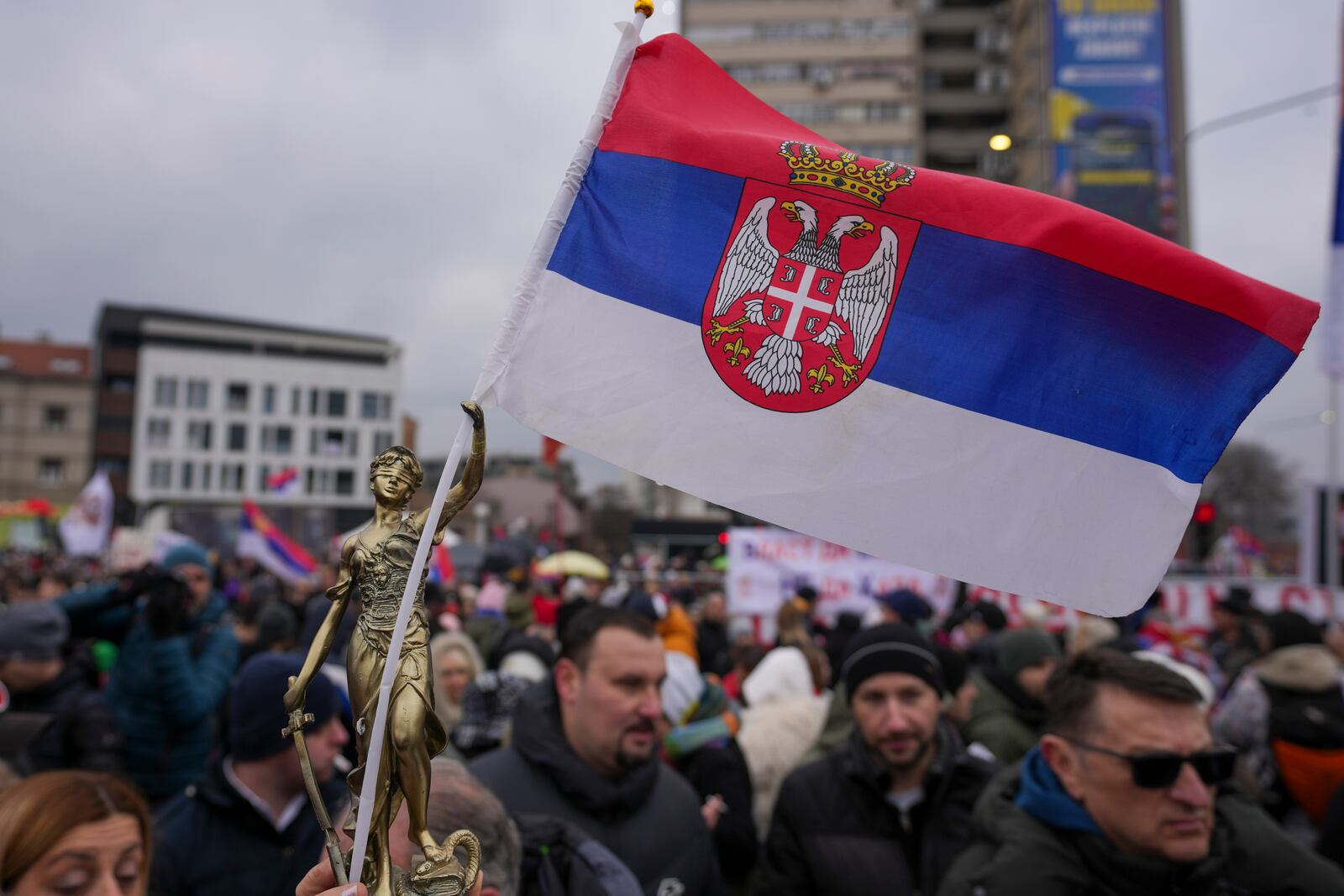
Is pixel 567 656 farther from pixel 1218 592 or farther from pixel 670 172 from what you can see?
pixel 1218 592

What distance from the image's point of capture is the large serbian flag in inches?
77.5

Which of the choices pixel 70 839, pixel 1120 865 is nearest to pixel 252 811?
pixel 70 839

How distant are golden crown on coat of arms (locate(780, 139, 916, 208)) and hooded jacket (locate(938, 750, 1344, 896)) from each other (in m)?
1.67

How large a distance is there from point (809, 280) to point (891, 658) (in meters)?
1.96

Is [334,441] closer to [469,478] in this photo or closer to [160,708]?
[160,708]

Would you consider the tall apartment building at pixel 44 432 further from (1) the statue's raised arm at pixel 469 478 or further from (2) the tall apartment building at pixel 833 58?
(1) the statue's raised arm at pixel 469 478

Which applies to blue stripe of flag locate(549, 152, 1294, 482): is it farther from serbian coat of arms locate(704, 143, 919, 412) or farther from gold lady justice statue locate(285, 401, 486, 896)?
gold lady justice statue locate(285, 401, 486, 896)

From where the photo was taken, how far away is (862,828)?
10.8 ft

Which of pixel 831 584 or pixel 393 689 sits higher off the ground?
pixel 393 689

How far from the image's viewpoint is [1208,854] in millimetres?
2486

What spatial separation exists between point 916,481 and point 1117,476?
443 mm

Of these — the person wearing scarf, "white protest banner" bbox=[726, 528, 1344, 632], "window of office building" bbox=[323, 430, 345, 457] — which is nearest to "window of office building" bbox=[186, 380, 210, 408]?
"window of office building" bbox=[323, 430, 345, 457]

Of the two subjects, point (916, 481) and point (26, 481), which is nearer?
point (916, 481)

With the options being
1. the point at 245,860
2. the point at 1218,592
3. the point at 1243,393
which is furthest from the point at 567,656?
the point at 1218,592
